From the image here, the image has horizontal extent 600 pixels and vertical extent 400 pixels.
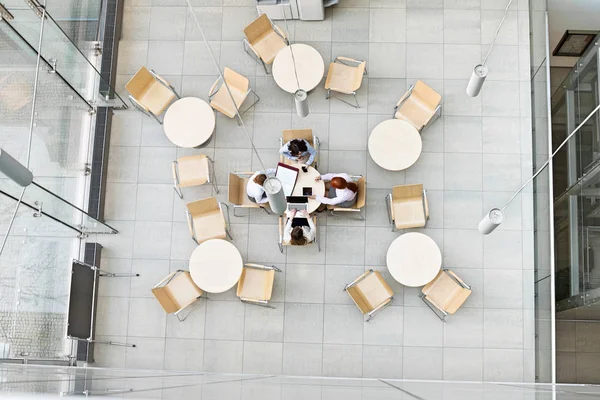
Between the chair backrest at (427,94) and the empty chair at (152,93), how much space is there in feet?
10.2

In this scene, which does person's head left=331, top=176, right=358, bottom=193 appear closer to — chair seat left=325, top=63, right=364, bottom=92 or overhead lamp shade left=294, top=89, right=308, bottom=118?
overhead lamp shade left=294, top=89, right=308, bottom=118

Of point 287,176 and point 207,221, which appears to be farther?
point 207,221

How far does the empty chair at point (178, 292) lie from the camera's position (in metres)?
7.04

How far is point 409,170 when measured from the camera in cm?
753

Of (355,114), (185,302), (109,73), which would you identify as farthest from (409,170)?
(109,73)

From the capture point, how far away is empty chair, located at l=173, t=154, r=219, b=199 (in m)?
7.41

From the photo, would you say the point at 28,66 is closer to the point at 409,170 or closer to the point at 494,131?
the point at 409,170

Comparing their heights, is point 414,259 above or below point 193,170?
below

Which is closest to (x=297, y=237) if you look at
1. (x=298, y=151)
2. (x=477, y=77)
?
(x=298, y=151)

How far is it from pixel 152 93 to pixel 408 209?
3591 mm

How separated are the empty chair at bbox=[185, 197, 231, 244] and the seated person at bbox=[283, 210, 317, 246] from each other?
89 centimetres

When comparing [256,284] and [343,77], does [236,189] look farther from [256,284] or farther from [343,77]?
[343,77]

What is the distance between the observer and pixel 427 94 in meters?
7.31

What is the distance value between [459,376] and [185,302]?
3.39 metres
